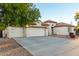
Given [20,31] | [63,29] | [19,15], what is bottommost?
[20,31]

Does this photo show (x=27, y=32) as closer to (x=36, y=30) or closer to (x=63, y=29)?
(x=36, y=30)

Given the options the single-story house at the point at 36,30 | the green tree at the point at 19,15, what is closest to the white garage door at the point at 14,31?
the single-story house at the point at 36,30

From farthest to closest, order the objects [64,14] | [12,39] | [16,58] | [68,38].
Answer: [12,39]
[68,38]
[64,14]
[16,58]

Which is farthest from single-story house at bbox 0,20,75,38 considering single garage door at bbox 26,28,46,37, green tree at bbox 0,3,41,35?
green tree at bbox 0,3,41,35

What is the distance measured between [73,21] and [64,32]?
1.47 metres

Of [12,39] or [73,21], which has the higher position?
[73,21]

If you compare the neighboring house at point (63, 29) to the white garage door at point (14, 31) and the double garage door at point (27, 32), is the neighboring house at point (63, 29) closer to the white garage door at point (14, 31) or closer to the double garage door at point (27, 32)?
the double garage door at point (27, 32)

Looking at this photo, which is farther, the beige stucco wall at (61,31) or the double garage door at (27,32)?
the double garage door at (27,32)

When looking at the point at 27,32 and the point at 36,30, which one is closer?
the point at 27,32

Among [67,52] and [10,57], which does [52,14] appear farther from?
[10,57]

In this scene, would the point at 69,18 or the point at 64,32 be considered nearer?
the point at 69,18

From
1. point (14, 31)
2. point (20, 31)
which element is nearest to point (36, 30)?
point (20, 31)

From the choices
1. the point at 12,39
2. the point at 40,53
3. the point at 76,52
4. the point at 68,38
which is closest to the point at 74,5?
the point at 76,52

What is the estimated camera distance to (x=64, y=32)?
758cm
